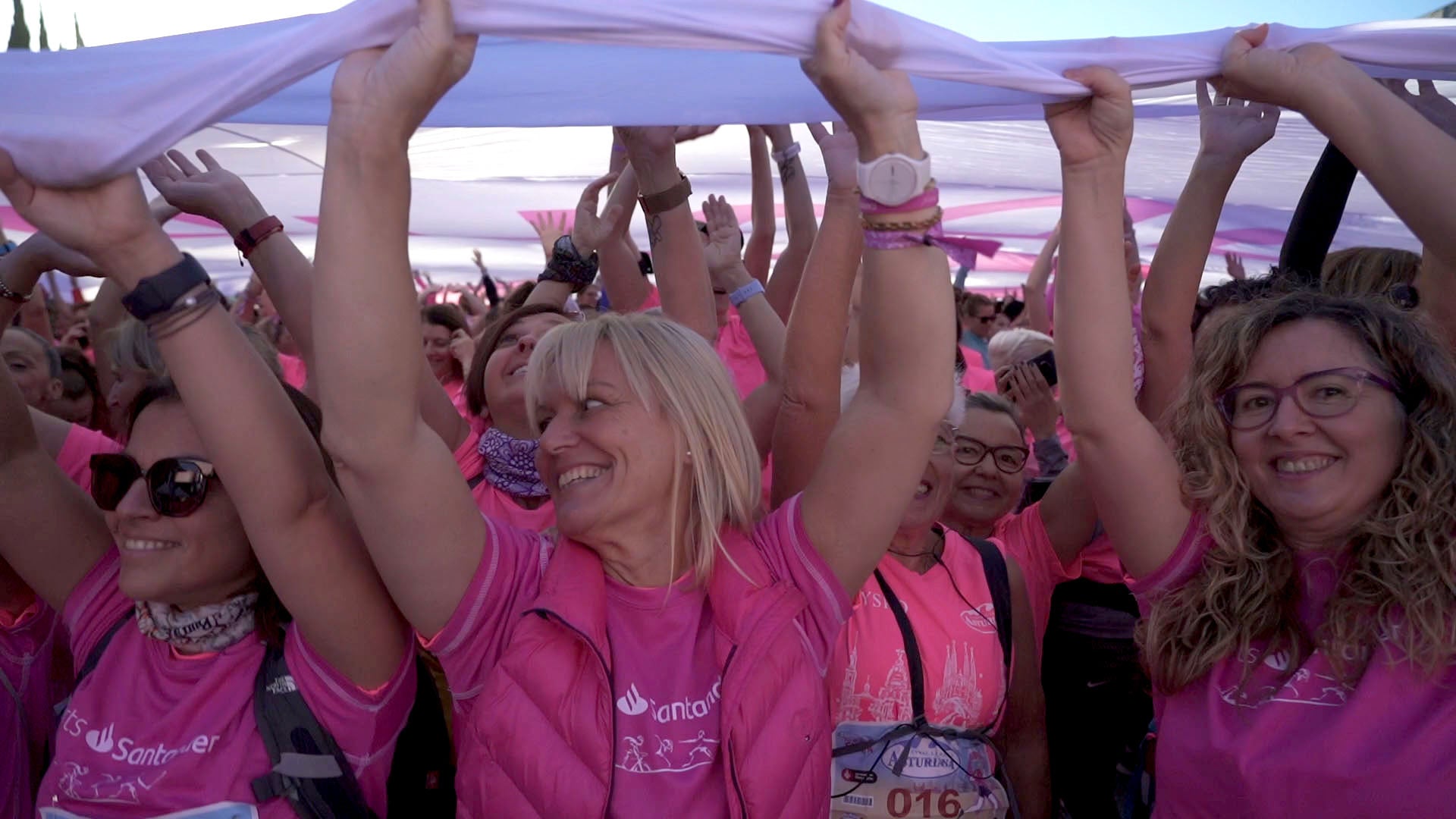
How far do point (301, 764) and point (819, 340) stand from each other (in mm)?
1197

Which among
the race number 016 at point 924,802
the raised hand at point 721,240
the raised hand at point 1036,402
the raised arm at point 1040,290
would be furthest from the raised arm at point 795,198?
the raised arm at point 1040,290

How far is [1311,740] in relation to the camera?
176 cm

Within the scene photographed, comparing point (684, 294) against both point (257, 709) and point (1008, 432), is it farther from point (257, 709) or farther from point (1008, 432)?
point (257, 709)

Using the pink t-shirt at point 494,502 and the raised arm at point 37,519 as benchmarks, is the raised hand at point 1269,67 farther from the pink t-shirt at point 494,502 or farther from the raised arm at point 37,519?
the raised arm at point 37,519

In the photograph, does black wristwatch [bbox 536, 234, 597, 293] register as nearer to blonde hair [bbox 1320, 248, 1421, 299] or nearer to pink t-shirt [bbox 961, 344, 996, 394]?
pink t-shirt [bbox 961, 344, 996, 394]

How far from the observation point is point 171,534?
196 centimetres

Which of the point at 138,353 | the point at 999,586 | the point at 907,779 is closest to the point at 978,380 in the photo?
the point at 999,586

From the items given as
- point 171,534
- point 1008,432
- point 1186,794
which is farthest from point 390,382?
point 1008,432

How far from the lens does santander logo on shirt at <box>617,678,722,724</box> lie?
5.77ft

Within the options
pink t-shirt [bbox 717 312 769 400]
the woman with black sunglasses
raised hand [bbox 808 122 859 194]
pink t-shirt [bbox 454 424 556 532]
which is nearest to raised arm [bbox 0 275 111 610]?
the woman with black sunglasses

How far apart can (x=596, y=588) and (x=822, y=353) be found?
74 centimetres

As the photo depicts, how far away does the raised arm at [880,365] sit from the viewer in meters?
1.78

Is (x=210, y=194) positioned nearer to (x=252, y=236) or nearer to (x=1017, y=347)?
(x=252, y=236)

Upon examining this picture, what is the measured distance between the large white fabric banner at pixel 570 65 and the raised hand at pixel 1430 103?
0.12m
